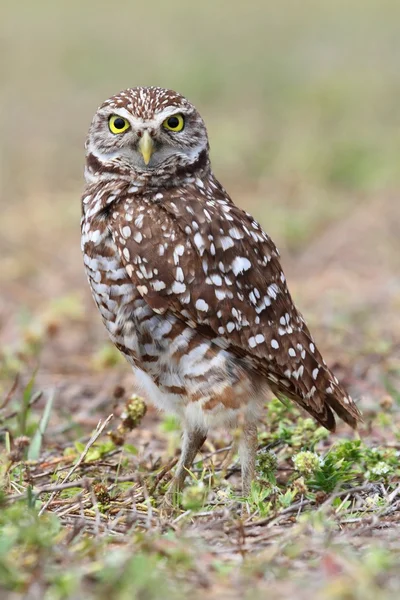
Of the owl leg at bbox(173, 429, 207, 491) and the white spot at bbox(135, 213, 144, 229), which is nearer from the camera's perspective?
the white spot at bbox(135, 213, 144, 229)

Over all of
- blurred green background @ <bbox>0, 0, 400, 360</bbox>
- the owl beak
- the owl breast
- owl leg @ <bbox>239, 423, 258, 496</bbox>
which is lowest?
owl leg @ <bbox>239, 423, 258, 496</bbox>

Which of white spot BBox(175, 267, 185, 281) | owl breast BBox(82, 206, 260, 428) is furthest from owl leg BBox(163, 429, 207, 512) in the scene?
white spot BBox(175, 267, 185, 281)

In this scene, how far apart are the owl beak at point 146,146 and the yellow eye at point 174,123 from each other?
0.44 ft

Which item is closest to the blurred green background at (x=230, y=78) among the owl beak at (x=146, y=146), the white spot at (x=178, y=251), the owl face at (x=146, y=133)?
the owl face at (x=146, y=133)

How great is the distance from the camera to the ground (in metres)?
2.71

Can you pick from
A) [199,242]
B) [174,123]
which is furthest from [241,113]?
[199,242]

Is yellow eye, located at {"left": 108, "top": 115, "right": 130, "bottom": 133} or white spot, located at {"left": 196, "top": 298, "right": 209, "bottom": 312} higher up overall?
yellow eye, located at {"left": 108, "top": 115, "right": 130, "bottom": 133}

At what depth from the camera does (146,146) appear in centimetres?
389

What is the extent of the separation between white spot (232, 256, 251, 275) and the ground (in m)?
0.79

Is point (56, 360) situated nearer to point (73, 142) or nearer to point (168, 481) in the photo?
point (168, 481)

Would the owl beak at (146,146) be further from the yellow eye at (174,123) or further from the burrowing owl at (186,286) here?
the yellow eye at (174,123)

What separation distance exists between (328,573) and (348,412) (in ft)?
5.12

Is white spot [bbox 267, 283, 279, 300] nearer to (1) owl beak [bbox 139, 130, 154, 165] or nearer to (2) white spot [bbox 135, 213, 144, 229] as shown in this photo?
(2) white spot [bbox 135, 213, 144, 229]

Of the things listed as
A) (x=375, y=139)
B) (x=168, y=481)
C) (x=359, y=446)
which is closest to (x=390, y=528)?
(x=359, y=446)
